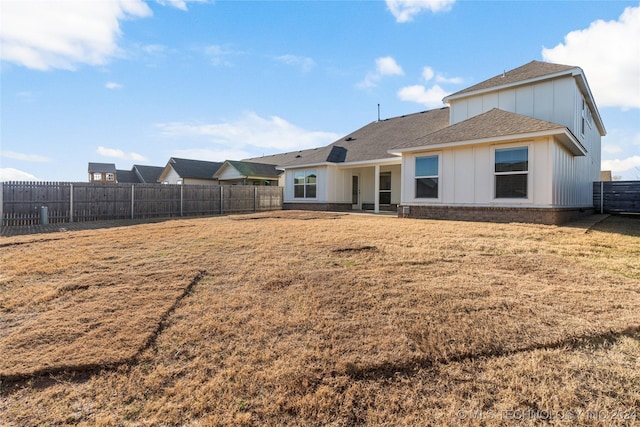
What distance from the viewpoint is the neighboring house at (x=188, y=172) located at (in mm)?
27359

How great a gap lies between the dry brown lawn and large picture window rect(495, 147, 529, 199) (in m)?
5.36

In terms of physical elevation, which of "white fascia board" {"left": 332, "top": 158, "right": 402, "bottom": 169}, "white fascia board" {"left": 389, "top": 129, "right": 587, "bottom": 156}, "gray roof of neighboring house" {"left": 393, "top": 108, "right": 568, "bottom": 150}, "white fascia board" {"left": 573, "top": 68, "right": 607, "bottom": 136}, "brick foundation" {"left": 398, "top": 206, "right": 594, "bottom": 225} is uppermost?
"white fascia board" {"left": 573, "top": 68, "right": 607, "bottom": 136}

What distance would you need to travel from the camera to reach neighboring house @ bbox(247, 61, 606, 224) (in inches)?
383

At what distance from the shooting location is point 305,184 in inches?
761

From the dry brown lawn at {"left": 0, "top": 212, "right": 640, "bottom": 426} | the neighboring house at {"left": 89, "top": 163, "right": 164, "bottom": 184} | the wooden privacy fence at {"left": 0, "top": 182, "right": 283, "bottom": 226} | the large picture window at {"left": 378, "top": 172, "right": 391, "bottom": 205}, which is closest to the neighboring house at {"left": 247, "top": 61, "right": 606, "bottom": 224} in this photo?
the large picture window at {"left": 378, "top": 172, "right": 391, "bottom": 205}

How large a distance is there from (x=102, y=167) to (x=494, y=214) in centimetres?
3964

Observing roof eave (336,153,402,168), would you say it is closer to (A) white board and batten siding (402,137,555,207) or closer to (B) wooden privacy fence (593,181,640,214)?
(A) white board and batten siding (402,137,555,207)

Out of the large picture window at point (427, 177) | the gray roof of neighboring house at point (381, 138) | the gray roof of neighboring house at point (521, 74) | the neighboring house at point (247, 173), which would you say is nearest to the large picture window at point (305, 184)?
the gray roof of neighboring house at point (381, 138)

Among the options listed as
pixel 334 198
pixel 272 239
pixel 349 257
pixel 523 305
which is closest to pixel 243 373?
pixel 523 305

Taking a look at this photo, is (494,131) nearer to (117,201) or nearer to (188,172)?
(117,201)

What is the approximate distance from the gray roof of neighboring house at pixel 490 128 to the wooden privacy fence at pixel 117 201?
34.6 ft

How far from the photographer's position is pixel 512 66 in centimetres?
1474

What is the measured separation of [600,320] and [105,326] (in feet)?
15.3

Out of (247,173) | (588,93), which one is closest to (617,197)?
(588,93)
